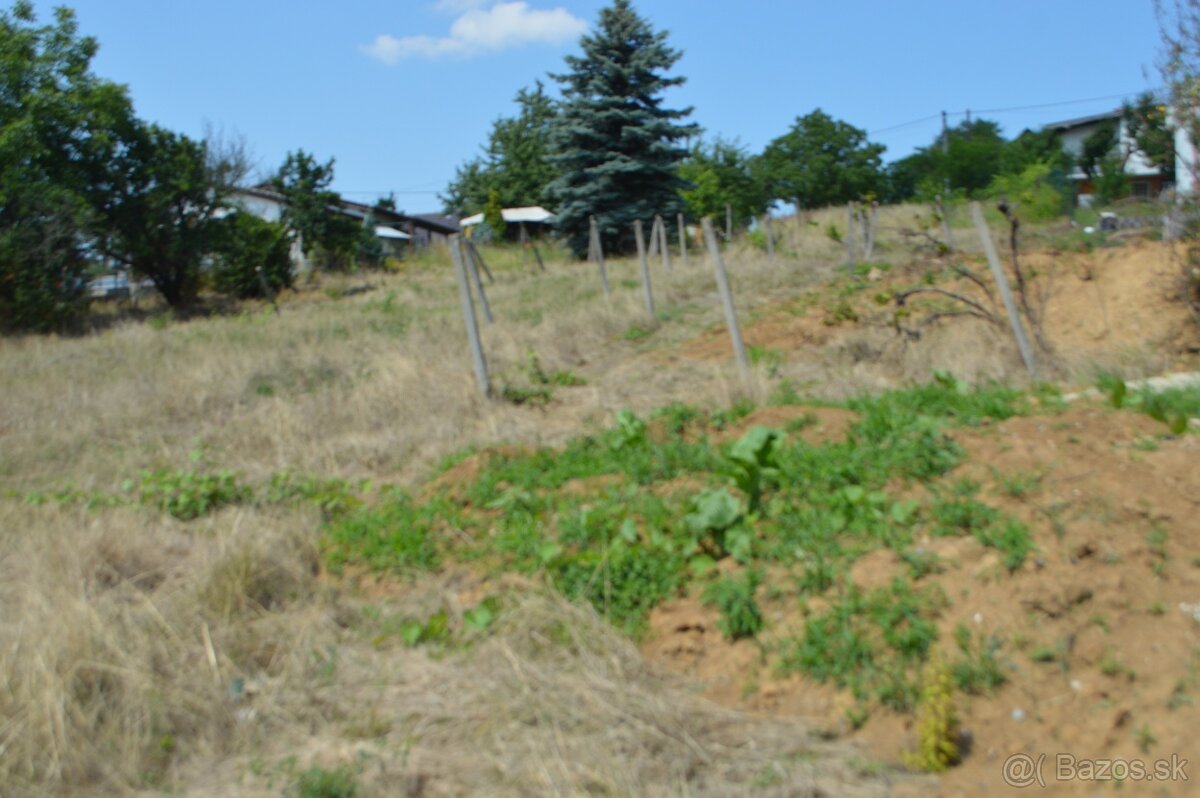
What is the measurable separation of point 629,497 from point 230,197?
2654 centimetres

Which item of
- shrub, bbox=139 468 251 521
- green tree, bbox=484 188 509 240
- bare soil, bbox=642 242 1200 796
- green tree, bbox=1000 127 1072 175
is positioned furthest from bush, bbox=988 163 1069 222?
green tree, bbox=484 188 509 240

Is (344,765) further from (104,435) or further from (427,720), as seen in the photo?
(104,435)

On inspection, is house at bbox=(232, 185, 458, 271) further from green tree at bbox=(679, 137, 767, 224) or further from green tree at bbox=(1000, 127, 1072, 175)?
green tree at bbox=(1000, 127, 1072, 175)

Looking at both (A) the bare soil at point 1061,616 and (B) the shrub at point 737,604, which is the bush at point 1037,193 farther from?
(B) the shrub at point 737,604

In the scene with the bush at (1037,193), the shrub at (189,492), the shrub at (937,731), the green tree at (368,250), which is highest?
the green tree at (368,250)

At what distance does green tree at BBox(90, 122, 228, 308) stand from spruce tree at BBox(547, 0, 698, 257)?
32.4 feet

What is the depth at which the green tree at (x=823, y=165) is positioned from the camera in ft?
138

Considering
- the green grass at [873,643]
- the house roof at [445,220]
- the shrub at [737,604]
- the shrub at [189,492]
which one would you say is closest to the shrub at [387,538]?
the shrub at [189,492]

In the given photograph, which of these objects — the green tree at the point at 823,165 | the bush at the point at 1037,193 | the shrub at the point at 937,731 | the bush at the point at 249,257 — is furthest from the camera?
the green tree at the point at 823,165

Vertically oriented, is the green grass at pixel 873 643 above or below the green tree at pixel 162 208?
below

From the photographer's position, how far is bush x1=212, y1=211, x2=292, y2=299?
28203 mm

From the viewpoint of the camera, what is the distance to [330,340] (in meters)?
14.8

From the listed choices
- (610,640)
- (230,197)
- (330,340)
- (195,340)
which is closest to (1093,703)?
(610,640)

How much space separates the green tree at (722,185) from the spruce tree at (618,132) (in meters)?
7.31
